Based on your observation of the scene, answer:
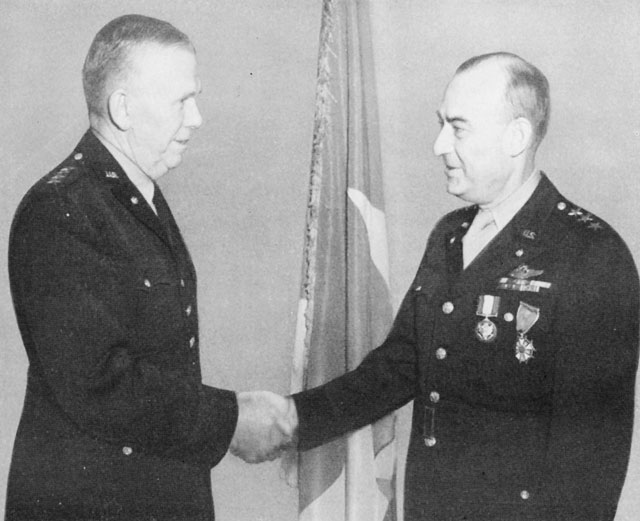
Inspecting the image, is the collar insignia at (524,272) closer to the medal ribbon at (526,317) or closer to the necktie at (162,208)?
the medal ribbon at (526,317)

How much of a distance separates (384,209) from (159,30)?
799 millimetres

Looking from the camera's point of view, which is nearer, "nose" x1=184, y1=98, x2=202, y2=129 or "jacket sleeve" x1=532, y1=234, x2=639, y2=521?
"jacket sleeve" x1=532, y1=234, x2=639, y2=521

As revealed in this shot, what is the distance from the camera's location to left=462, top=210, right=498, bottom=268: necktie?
1982mm

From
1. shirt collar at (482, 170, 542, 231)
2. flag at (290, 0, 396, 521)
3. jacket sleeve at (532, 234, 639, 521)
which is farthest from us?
flag at (290, 0, 396, 521)

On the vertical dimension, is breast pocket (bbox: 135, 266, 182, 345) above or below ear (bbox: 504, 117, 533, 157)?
below

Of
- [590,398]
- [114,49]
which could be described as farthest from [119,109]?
[590,398]

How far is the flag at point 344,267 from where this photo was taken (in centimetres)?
225

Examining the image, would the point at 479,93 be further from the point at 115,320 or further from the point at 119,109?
the point at 115,320

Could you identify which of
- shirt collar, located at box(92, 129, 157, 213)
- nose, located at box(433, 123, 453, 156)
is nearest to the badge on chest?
nose, located at box(433, 123, 453, 156)

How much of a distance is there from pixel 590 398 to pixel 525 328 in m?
0.21

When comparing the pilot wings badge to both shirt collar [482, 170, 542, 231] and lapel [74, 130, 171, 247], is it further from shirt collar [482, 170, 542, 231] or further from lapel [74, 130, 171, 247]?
lapel [74, 130, 171, 247]

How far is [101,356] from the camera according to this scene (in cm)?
178

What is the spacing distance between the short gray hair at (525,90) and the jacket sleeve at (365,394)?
0.57 metres

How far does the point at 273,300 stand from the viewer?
2.31 metres
